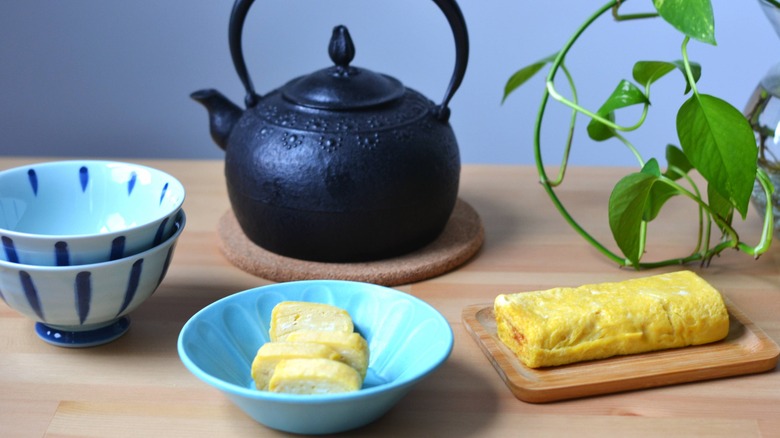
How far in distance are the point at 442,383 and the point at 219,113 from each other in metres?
0.44

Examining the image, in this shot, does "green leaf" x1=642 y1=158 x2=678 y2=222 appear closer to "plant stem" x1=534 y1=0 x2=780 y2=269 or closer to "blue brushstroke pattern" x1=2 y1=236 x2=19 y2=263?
"plant stem" x1=534 y1=0 x2=780 y2=269

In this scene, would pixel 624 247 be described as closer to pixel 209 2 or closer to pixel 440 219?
pixel 440 219

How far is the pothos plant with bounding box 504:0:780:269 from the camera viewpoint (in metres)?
0.78

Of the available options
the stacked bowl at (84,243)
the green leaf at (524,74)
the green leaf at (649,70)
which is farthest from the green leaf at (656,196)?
the stacked bowl at (84,243)

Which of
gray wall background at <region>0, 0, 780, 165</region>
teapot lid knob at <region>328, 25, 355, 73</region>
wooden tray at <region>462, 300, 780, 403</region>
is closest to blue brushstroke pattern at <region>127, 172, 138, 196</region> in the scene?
teapot lid knob at <region>328, 25, 355, 73</region>

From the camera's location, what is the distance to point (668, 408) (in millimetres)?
709

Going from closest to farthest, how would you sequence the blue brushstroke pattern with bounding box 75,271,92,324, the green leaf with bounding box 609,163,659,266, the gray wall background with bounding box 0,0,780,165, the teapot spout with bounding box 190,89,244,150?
the blue brushstroke pattern with bounding box 75,271,92,324 < the green leaf with bounding box 609,163,659,266 < the teapot spout with bounding box 190,89,244,150 < the gray wall background with bounding box 0,0,780,165

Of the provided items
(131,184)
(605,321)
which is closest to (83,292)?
(131,184)

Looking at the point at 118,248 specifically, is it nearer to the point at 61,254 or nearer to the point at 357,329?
the point at 61,254

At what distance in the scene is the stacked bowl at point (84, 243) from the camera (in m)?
0.72

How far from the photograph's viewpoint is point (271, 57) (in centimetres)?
174

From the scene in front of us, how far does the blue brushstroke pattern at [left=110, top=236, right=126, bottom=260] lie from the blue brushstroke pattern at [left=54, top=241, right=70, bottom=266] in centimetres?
3

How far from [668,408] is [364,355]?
24 centimetres

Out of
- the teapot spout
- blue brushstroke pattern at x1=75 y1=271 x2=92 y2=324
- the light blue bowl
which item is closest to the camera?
the light blue bowl
